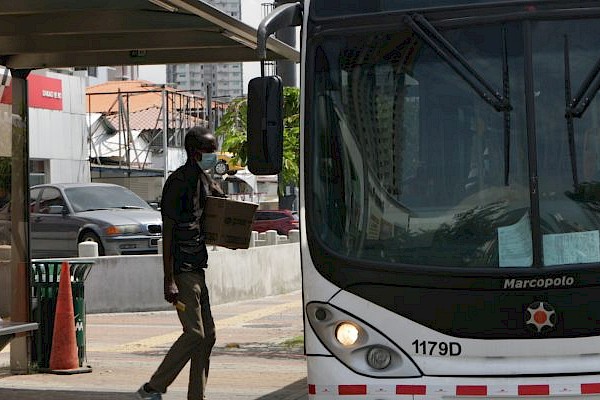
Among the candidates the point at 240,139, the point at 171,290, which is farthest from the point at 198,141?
the point at 240,139

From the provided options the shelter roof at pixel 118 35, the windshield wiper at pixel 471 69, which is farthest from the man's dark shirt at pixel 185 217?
the windshield wiper at pixel 471 69

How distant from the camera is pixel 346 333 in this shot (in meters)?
6.79

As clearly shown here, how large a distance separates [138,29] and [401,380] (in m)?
4.67

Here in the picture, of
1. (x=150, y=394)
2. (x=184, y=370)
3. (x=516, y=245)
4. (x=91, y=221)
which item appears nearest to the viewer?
(x=516, y=245)

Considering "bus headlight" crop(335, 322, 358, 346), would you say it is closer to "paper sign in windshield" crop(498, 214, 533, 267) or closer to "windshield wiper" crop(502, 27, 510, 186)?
"paper sign in windshield" crop(498, 214, 533, 267)

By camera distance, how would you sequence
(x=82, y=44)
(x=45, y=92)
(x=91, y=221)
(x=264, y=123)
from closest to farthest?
(x=264, y=123) < (x=82, y=44) < (x=91, y=221) < (x=45, y=92)

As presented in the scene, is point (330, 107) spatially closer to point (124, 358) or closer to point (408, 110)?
point (408, 110)

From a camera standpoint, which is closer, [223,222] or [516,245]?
[516,245]

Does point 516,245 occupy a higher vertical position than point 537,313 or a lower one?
higher

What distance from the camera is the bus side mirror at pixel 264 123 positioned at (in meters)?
6.96

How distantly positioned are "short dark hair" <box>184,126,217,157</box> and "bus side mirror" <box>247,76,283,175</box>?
1.89 m

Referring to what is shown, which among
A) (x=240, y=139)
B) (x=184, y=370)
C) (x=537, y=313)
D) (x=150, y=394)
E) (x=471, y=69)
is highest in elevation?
(x=471, y=69)

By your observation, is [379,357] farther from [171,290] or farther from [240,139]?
[240,139]

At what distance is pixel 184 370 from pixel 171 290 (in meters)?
3.76
